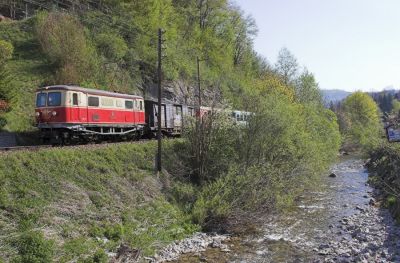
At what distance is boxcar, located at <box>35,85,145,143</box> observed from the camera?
2123cm

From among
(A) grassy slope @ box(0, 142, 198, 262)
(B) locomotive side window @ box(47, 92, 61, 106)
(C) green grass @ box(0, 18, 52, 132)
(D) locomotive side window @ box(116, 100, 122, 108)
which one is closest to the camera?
(A) grassy slope @ box(0, 142, 198, 262)

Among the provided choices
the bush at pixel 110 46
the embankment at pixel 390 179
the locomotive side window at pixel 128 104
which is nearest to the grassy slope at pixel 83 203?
the locomotive side window at pixel 128 104

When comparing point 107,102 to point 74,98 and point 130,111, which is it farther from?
point 74,98

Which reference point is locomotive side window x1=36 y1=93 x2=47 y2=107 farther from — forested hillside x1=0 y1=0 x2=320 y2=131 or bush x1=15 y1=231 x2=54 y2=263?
bush x1=15 y1=231 x2=54 y2=263

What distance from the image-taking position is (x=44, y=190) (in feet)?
50.6

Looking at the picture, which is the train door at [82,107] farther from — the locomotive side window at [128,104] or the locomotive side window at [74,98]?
the locomotive side window at [128,104]

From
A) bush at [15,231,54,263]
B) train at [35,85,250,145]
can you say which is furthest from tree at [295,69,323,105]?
bush at [15,231,54,263]

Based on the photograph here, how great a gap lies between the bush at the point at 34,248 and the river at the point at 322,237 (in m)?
4.92

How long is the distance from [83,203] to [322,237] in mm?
10312

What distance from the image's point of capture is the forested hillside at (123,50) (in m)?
31.1

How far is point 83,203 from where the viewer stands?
16.3m

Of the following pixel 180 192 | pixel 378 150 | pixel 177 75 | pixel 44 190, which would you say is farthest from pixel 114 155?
pixel 378 150

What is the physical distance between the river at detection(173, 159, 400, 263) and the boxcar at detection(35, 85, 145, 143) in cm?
975

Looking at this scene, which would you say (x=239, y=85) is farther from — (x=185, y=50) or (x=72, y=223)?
(x=72, y=223)
